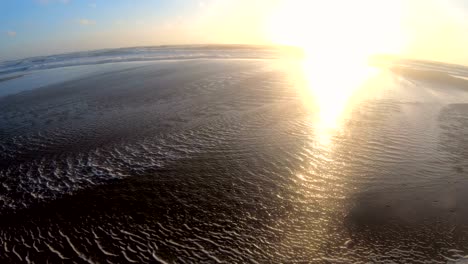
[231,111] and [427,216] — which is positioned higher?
[231,111]

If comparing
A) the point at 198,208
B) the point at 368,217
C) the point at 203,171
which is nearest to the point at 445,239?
the point at 368,217

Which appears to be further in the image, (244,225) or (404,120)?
(404,120)

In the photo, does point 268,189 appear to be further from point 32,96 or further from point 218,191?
point 32,96

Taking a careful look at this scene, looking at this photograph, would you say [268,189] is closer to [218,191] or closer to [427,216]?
[218,191]

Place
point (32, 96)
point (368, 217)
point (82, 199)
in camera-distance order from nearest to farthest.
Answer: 1. point (368, 217)
2. point (82, 199)
3. point (32, 96)

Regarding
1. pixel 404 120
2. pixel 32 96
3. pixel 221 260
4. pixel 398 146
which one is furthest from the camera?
pixel 32 96

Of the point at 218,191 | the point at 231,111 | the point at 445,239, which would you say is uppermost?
the point at 231,111

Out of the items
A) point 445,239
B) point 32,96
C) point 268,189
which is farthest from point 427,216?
point 32,96
